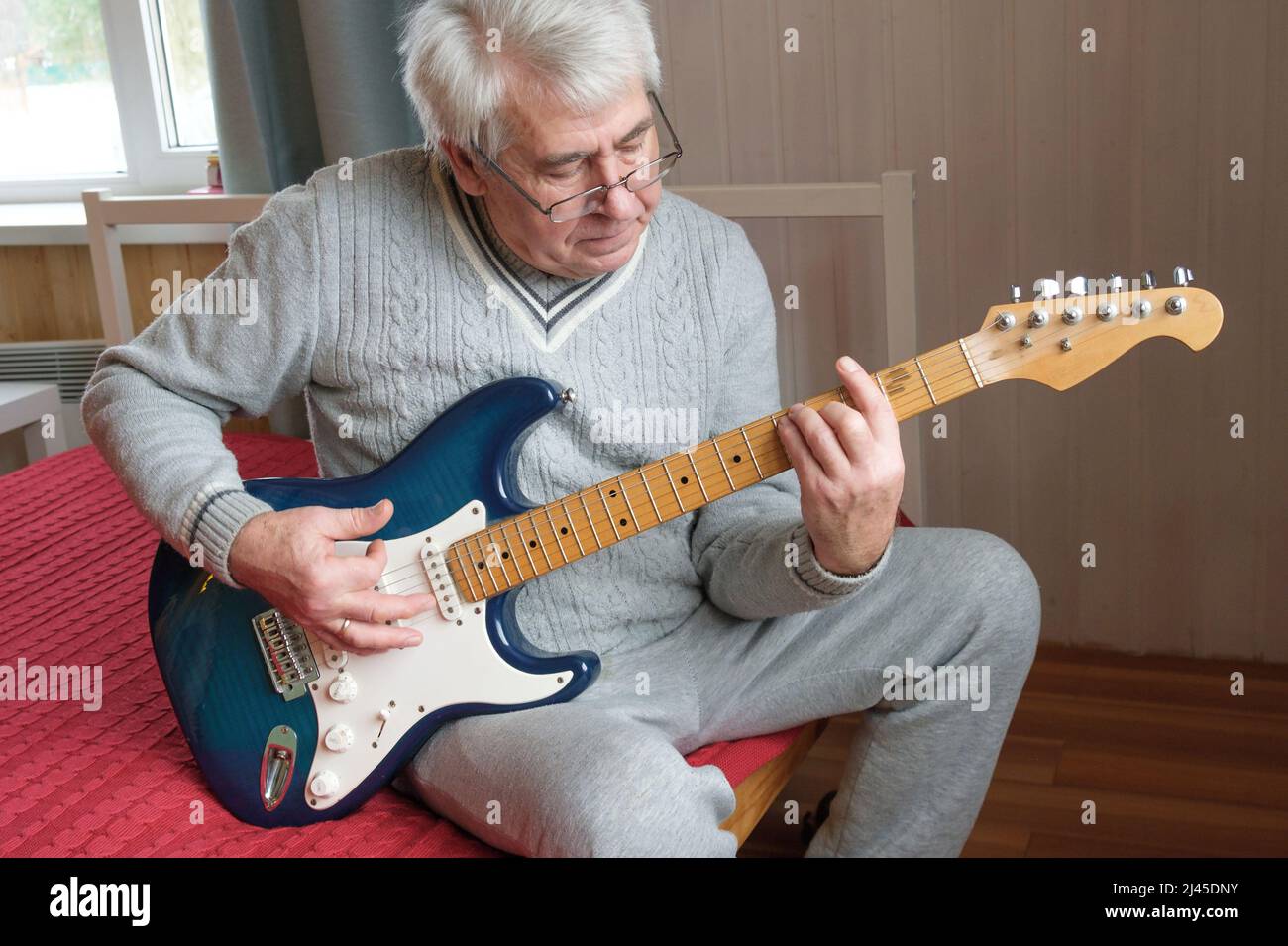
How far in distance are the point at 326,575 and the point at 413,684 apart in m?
0.13

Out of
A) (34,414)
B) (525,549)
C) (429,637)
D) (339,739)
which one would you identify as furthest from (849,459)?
(34,414)

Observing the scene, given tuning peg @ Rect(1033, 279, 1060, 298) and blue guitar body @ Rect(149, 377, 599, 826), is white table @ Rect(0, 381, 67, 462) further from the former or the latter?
tuning peg @ Rect(1033, 279, 1060, 298)

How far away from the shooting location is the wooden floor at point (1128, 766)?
5.18ft

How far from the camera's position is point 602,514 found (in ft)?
3.87

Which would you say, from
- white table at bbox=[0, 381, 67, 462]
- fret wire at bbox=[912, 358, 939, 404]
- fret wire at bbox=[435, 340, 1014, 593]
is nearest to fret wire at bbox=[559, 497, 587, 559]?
fret wire at bbox=[435, 340, 1014, 593]

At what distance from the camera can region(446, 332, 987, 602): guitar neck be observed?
1141 mm

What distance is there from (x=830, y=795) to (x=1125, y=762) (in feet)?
1.51

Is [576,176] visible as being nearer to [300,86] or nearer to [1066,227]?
[1066,227]

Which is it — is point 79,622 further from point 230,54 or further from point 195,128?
point 195,128

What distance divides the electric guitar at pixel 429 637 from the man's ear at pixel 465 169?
20 cm

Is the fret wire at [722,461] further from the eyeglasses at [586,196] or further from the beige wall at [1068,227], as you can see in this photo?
the beige wall at [1068,227]

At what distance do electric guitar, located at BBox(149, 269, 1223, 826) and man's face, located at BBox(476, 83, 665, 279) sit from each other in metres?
0.13

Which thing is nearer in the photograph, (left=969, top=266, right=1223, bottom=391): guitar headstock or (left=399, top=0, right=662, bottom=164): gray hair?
(left=969, top=266, right=1223, bottom=391): guitar headstock
